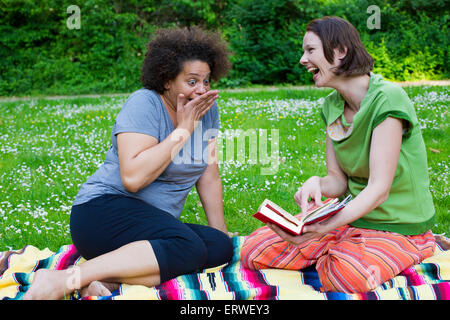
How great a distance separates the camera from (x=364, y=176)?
2604 mm

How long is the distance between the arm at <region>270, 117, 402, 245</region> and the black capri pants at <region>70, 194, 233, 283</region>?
0.53 m

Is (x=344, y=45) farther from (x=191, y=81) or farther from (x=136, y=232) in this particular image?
(x=136, y=232)

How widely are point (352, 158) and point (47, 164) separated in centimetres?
383

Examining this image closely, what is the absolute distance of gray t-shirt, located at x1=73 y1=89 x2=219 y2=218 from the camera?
106 inches

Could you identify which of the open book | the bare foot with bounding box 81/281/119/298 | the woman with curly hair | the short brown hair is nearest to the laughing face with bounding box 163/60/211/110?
the woman with curly hair

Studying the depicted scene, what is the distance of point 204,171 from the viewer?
3.20 m

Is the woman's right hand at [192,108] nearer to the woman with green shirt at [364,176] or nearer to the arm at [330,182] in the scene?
the woman with green shirt at [364,176]

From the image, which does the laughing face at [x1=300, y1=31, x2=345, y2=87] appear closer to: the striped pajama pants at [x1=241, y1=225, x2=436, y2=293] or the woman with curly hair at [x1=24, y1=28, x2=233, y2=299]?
the woman with curly hair at [x1=24, y1=28, x2=233, y2=299]

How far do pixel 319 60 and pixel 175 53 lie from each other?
84 centimetres

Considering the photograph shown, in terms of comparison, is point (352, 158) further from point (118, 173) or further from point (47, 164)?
point (47, 164)

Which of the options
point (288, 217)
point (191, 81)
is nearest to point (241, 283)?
point (288, 217)

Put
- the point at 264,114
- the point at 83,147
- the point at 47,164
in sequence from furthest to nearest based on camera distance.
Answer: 1. the point at 264,114
2. the point at 83,147
3. the point at 47,164

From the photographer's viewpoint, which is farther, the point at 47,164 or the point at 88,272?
the point at 47,164
